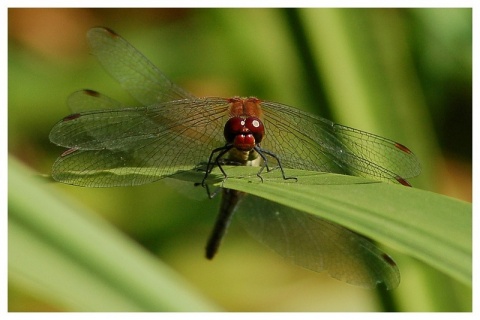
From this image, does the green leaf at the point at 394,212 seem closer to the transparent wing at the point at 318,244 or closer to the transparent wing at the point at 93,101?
the transparent wing at the point at 318,244

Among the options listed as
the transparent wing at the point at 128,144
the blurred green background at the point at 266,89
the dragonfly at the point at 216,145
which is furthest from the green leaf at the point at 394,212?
the blurred green background at the point at 266,89

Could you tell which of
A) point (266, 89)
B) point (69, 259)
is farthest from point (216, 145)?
point (266, 89)

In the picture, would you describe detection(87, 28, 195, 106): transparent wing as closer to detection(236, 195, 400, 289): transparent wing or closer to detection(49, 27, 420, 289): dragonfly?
detection(49, 27, 420, 289): dragonfly

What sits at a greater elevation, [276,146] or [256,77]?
[256,77]
